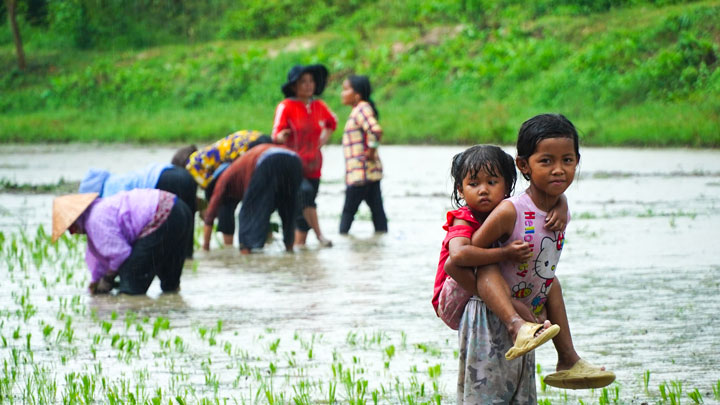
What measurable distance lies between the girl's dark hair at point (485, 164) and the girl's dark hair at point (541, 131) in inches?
2.7

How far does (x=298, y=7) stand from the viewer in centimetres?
4909

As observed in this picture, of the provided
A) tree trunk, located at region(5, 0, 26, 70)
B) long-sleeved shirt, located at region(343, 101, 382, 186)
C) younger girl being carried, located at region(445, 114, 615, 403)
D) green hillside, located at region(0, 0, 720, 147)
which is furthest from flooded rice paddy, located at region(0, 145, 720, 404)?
tree trunk, located at region(5, 0, 26, 70)

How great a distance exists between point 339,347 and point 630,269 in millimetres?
3517

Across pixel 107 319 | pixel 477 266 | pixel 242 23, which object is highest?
pixel 242 23

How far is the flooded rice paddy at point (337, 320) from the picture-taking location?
5.57 meters

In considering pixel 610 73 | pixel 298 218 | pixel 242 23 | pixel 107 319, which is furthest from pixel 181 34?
pixel 107 319

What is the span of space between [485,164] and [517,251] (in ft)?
1.09

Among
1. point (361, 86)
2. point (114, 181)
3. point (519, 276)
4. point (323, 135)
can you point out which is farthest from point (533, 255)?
Answer: point (361, 86)

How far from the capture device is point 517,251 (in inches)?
159

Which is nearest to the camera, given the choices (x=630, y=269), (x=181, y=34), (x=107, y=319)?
(x=107, y=319)

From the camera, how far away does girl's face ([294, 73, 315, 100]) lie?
11.8 meters

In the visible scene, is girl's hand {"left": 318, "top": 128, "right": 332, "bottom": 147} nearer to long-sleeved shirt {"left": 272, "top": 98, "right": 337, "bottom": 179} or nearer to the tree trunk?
long-sleeved shirt {"left": 272, "top": 98, "right": 337, "bottom": 179}

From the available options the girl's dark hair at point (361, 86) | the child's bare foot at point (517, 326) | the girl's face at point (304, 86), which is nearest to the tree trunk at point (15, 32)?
the girl's dark hair at point (361, 86)

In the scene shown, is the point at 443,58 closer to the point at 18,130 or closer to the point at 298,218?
the point at 18,130
